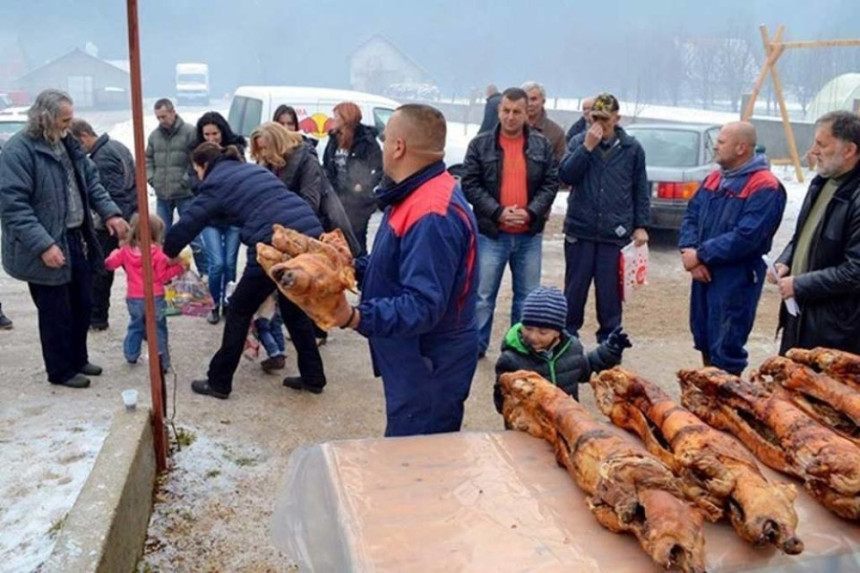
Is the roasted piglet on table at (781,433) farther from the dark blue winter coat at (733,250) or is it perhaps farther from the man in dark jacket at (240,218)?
the man in dark jacket at (240,218)

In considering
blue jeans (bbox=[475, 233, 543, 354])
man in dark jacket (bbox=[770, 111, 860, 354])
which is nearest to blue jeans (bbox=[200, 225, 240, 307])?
blue jeans (bbox=[475, 233, 543, 354])

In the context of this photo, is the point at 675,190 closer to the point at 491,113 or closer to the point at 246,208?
the point at 491,113

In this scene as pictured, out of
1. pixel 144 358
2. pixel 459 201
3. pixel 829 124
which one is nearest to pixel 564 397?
pixel 459 201

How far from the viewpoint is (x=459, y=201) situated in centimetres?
290

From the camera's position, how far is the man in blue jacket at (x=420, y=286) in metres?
2.70

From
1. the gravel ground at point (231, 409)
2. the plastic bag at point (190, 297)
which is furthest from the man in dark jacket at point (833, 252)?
the plastic bag at point (190, 297)

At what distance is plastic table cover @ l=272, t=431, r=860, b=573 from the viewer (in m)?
1.91

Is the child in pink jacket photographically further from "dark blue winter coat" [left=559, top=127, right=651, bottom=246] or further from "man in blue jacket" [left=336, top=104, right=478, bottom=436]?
"dark blue winter coat" [left=559, top=127, right=651, bottom=246]

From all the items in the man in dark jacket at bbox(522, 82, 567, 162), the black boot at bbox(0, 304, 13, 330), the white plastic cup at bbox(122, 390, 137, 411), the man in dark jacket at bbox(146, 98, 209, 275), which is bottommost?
the black boot at bbox(0, 304, 13, 330)

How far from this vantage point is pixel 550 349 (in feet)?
11.7

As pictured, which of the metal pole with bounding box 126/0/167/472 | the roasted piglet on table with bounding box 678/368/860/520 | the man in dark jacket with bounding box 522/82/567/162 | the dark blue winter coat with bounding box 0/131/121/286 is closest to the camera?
the roasted piglet on table with bounding box 678/368/860/520

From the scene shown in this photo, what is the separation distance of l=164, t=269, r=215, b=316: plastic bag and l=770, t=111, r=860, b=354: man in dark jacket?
4.58 metres

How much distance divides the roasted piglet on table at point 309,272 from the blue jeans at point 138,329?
10.0ft

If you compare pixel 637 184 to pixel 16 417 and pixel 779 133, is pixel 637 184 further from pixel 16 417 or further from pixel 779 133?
pixel 779 133
